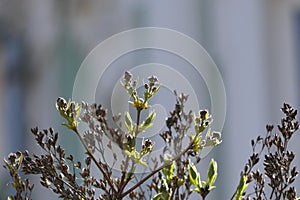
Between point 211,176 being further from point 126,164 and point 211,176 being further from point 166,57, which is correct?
point 166,57

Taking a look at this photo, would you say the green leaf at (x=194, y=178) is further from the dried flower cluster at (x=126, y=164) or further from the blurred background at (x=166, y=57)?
the blurred background at (x=166, y=57)

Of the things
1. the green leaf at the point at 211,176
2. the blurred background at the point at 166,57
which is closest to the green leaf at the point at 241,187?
the green leaf at the point at 211,176

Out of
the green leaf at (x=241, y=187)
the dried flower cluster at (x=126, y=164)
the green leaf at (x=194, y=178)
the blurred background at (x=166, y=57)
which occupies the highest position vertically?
the blurred background at (x=166, y=57)

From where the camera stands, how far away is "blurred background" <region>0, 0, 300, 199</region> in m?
2.69

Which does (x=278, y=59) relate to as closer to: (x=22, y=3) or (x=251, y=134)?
(x=251, y=134)

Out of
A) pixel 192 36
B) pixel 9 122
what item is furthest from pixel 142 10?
pixel 9 122

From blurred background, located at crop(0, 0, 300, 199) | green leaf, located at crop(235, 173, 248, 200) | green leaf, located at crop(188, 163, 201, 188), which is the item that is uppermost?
blurred background, located at crop(0, 0, 300, 199)

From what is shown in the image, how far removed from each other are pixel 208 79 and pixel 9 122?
0.86m

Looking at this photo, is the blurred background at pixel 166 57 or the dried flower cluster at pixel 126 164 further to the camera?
the blurred background at pixel 166 57

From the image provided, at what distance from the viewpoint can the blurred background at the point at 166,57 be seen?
8.84 feet

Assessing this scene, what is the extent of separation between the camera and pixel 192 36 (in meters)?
2.75

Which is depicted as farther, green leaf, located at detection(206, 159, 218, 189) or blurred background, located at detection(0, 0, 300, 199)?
blurred background, located at detection(0, 0, 300, 199)

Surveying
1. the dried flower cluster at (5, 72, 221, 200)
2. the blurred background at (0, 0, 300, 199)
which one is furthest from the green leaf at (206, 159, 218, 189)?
the blurred background at (0, 0, 300, 199)

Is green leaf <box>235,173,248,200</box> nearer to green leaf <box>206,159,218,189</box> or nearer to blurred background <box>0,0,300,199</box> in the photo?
green leaf <box>206,159,218,189</box>
